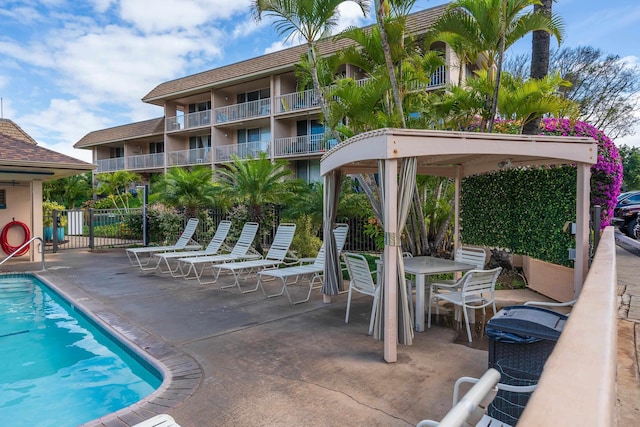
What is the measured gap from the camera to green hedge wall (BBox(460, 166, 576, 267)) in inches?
252

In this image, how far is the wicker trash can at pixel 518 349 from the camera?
2.71m

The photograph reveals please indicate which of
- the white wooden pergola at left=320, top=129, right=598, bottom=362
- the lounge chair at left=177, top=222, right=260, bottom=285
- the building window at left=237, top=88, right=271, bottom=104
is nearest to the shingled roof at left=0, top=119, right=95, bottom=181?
the lounge chair at left=177, top=222, right=260, bottom=285

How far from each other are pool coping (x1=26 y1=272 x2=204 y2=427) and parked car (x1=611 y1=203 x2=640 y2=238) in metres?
16.5

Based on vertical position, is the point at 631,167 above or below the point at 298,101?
below

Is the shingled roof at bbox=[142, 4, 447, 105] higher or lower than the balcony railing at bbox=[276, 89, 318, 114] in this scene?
higher

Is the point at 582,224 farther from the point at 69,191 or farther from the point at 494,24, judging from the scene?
the point at 69,191

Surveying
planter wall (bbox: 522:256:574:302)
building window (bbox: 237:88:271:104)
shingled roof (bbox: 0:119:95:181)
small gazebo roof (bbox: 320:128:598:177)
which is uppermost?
building window (bbox: 237:88:271:104)

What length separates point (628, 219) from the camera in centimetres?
1540

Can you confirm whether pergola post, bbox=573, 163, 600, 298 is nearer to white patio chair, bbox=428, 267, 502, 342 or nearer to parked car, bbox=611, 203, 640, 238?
white patio chair, bbox=428, 267, 502, 342

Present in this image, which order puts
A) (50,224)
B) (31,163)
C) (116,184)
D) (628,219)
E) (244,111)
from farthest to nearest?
1. (116,184)
2. (244,111)
3. (628,219)
4. (50,224)
5. (31,163)

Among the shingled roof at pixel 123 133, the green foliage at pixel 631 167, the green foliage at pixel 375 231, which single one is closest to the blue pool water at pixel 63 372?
the green foliage at pixel 375 231

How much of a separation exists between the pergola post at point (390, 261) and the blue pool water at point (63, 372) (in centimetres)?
253

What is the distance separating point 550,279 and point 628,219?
11232mm

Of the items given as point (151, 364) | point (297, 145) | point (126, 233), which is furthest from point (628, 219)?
point (126, 233)
